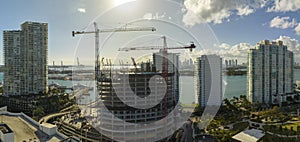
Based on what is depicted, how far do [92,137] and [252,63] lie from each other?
927cm

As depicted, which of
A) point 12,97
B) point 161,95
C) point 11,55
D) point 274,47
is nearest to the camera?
point 161,95

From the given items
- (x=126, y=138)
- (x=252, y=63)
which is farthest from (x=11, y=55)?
(x=252, y=63)

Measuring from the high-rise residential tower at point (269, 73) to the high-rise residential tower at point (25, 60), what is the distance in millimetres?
9909

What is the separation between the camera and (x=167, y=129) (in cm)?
646

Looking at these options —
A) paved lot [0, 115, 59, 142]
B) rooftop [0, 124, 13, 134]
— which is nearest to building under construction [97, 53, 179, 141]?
paved lot [0, 115, 59, 142]

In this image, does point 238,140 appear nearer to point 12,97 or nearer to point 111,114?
point 111,114

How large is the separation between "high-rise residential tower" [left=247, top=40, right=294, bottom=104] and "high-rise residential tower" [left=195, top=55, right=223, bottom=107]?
206 cm

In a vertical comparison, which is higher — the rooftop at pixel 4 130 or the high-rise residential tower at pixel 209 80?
the high-rise residential tower at pixel 209 80

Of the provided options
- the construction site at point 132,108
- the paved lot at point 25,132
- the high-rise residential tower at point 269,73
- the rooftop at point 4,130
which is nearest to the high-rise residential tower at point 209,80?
the high-rise residential tower at point 269,73

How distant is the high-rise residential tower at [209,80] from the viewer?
10773mm

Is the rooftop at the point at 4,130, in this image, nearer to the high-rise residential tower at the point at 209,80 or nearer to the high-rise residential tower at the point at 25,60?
the high-rise residential tower at the point at 25,60

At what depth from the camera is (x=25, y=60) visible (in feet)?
38.1

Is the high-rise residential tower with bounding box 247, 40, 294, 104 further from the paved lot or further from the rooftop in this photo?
the rooftop

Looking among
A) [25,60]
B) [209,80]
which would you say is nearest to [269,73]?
[209,80]
